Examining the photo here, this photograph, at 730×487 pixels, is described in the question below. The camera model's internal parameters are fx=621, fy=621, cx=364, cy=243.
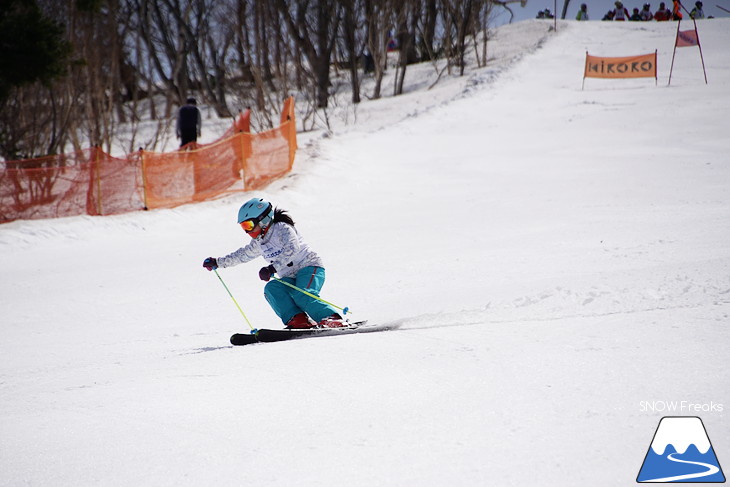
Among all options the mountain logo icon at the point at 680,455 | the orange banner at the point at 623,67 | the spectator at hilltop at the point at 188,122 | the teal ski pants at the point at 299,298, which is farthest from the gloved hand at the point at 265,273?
the orange banner at the point at 623,67

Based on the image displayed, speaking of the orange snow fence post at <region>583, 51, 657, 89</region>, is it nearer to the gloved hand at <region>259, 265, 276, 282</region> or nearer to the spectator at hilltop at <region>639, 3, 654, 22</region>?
the gloved hand at <region>259, 265, 276, 282</region>

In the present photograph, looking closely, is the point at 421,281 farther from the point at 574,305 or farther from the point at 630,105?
the point at 630,105

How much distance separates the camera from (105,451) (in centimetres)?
335

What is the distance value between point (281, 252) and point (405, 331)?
1.44 metres

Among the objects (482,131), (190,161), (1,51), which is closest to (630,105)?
(482,131)

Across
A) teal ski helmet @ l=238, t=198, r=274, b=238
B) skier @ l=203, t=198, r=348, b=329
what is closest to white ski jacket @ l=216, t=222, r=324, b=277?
skier @ l=203, t=198, r=348, b=329

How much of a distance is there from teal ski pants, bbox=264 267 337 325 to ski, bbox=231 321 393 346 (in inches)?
8.7

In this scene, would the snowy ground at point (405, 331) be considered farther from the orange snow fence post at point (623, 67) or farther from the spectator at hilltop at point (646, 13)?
the spectator at hilltop at point (646, 13)

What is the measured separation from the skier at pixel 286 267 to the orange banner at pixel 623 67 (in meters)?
18.9

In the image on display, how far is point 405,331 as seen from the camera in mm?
5430

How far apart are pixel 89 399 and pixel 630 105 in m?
19.3

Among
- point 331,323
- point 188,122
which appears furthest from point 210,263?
point 188,122

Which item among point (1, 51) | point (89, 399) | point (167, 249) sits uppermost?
point (1, 51)

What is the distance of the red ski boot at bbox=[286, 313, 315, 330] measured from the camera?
5.86 meters
